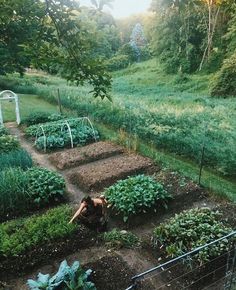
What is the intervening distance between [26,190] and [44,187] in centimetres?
42

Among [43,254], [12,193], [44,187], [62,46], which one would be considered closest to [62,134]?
[44,187]

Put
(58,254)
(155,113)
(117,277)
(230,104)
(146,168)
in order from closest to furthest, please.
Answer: (117,277) → (58,254) → (146,168) → (155,113) → (230,104)

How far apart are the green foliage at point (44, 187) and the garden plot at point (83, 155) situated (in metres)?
2.02

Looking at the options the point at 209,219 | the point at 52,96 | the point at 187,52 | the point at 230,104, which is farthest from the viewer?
the point at 187,52

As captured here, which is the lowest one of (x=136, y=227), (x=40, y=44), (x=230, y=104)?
(x=136, y=227)

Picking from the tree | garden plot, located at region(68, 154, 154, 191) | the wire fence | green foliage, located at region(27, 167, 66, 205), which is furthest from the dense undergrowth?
green foliage, located at region(27, 167, 66, 205)

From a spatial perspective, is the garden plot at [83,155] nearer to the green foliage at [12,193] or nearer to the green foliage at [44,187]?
the green foliage at [44,187]

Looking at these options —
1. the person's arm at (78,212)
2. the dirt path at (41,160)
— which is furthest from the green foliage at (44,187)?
the person's arm at (78,212)

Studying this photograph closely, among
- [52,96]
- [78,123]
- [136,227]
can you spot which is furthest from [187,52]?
[136,227]

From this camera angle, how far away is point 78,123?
550 inches

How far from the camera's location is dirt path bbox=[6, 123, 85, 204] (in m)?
8.84

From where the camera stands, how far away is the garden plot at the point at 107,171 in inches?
364

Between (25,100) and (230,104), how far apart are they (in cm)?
1201

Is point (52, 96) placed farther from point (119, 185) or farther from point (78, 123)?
point (119, 185)
